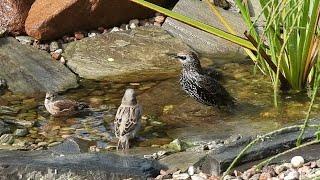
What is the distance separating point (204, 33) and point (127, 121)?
116 inches

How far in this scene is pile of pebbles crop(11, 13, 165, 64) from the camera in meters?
8.70

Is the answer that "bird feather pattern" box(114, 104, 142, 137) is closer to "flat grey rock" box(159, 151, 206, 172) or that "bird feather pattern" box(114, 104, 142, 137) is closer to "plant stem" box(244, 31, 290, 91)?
"flat grey rock" box(159, 151, 206, 172)

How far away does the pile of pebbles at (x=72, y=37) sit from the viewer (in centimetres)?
870

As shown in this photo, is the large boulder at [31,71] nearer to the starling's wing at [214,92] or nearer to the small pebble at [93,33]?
the small pebble at [93,33]

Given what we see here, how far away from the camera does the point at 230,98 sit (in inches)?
271

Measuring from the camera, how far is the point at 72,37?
9.05m

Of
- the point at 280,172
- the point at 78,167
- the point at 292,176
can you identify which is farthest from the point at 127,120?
the point at 292,176

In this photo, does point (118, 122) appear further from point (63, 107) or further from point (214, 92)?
point (214, 92)

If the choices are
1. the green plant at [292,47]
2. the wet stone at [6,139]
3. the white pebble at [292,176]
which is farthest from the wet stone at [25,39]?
the white pebble at [292,176]

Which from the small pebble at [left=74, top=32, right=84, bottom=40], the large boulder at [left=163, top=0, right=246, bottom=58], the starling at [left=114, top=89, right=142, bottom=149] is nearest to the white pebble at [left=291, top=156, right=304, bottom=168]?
the starling at [left=114, top=89, right=142, bottom=149]

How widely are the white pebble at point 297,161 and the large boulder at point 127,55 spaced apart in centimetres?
330

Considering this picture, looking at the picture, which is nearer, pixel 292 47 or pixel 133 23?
pixel 292 47

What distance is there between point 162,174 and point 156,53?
375 cm

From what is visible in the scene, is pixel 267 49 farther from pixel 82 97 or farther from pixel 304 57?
pixel 82 97
